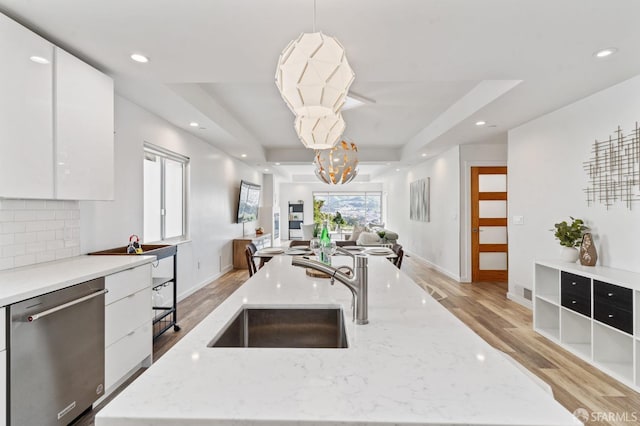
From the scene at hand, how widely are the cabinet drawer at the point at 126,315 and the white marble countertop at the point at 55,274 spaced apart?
23cm

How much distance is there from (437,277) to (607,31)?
15.5ft

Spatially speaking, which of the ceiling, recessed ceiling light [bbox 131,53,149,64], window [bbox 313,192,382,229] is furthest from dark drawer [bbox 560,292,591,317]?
window [bbox 313,192,382,229]

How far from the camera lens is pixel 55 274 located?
6.19ft

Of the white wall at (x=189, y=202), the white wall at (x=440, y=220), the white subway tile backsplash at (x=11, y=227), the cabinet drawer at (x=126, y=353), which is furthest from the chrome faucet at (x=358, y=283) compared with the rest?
the white wall at (x=440, y=220)

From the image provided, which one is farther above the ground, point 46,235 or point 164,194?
point 164,194

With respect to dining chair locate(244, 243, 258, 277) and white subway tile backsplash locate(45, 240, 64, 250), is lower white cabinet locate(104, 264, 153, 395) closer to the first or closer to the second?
white subway tile backsplash locate(45, 240, 64, 250)

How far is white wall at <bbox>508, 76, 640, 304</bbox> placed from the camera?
112 inches

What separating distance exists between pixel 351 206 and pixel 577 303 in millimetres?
11231

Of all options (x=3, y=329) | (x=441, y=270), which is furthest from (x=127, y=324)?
(x=441, y=270)

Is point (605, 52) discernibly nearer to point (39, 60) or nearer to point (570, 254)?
point (570, 254)

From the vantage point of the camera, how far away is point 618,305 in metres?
2.42

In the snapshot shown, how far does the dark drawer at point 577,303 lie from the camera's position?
271cm

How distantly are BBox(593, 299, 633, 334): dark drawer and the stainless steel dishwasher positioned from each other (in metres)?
3.49

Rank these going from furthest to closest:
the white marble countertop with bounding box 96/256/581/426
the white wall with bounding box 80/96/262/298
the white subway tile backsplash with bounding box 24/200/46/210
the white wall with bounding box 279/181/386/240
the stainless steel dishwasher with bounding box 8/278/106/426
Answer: the white wall with bounding box 279/181/386/240
the white wall with bounding box 80/96/262/298
the white subway tile backsplash with bounding box 24/200/46/210
the stainless steel dishwasher with bounding box 8/278/106/426
the white marble countertop with bounding box 96/256/581/426
